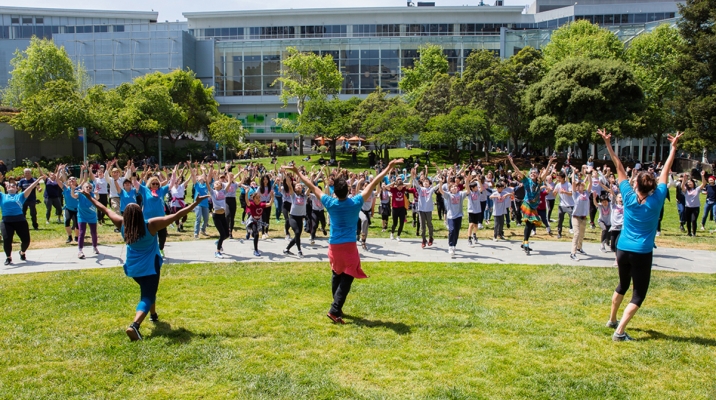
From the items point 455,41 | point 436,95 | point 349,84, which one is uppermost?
point 455,41

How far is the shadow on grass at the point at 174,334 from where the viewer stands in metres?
6.18

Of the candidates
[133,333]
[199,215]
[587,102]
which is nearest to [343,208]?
[133,333]

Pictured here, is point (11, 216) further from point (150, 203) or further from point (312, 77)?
point (312, 77)

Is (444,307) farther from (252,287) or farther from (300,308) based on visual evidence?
(252,287)

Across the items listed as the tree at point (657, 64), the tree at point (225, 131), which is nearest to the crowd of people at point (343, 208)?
the tree at point (225, 131)

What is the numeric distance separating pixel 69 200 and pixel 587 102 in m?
34.4

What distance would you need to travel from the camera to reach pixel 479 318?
7078 mm

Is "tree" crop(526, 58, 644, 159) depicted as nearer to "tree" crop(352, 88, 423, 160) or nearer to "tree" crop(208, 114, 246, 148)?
"tree" crop(352, 88, 423, 160)

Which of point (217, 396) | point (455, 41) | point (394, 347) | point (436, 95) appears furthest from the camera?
point (455, 41)

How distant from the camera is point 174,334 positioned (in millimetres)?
6371

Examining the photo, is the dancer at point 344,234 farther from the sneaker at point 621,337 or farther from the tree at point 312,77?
the tree at point 312,77

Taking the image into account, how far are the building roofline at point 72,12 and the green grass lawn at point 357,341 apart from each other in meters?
83.0

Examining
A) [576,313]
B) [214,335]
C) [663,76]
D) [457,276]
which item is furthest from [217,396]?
[663,76]

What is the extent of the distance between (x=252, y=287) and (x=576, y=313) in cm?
492
